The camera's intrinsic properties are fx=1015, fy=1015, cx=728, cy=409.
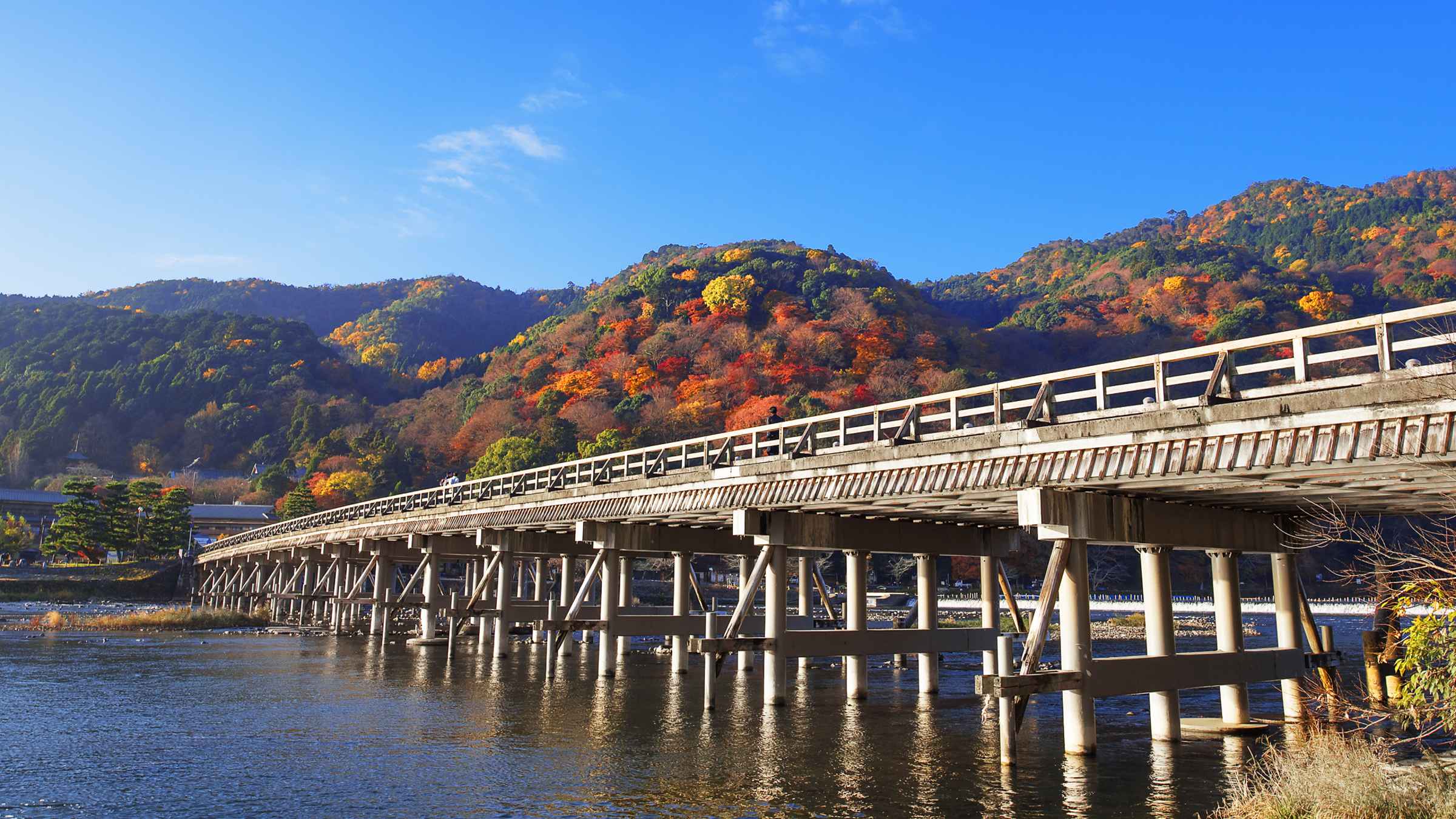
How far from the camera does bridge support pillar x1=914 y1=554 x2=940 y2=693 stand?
28906 mm

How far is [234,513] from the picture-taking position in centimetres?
11712

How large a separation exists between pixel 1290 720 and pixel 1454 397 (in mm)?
13016

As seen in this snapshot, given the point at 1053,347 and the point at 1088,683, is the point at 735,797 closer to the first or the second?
the point at 1088,683

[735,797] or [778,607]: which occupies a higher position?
[778,607]

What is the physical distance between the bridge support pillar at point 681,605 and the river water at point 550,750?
1366mm

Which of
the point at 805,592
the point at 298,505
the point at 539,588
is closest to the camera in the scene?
the point at 805,592

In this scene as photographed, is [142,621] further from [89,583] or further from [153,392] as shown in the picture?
[153,392]

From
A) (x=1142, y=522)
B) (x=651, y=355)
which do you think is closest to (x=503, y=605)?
(x=1142, y=522)

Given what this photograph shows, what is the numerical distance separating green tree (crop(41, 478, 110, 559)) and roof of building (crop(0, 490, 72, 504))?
Answer: 33.1 meters

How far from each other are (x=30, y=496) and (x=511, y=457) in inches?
2619

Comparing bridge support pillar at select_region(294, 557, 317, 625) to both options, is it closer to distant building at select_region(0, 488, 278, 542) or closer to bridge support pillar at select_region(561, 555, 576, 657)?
bridge support pillar at select_region(561, 555, 576, 657)

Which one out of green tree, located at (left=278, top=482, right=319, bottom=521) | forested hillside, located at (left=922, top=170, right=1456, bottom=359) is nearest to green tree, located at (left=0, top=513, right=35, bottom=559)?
green tree, located at (left=278, top=482, right=319, bottom=521)

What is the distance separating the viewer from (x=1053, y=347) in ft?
441

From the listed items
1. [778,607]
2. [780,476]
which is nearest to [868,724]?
[778,607]
